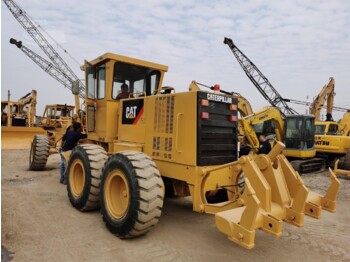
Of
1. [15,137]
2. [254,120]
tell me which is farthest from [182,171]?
[15,137]

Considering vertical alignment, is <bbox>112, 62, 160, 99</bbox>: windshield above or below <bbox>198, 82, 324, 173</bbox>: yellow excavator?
above

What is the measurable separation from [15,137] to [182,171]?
42.7 ft

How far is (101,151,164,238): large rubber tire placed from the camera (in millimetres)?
3896

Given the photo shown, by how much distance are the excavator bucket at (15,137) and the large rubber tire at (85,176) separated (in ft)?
32.4

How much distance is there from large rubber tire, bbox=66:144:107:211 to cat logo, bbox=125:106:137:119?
79cm

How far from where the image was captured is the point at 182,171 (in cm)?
435

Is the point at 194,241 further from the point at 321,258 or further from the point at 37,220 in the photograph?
the point at 37,220

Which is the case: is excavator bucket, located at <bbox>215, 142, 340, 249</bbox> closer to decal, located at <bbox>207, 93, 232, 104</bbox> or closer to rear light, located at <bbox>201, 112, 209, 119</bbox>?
rear light, located at <bbox>201, 112, 209, 119</bbox>

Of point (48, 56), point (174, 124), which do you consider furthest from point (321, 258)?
point (48, 56)

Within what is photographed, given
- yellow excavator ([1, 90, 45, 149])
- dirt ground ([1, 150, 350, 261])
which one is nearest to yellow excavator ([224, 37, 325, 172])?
dirt ground ([1, 150, 350, 261])

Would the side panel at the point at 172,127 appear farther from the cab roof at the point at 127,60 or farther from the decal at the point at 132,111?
the cab roof at the point at 127,60

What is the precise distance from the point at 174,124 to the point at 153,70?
7.02 ft

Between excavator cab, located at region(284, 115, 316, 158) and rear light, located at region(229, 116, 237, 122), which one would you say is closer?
rear light, located at region(229, 116, 237, 122)

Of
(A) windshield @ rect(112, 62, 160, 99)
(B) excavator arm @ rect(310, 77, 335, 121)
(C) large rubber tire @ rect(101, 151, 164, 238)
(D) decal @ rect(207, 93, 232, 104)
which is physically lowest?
(C) large rubber tire @ rect(101, 151, 164, 238)
